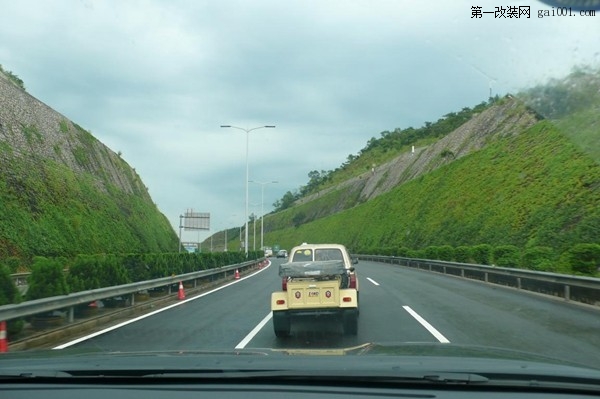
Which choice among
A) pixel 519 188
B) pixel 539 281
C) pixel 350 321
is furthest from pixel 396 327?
pixel 519 188

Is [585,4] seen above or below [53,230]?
above

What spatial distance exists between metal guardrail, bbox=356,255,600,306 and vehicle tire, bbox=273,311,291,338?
8401 millimetres

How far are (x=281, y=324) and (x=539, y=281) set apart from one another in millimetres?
12089

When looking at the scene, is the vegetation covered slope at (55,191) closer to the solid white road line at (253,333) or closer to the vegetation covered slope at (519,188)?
the solid white road line at (253,333)

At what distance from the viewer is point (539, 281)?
66.3ft

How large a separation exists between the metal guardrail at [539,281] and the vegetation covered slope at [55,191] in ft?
79.0

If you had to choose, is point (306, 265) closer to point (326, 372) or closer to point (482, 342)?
point (482, 342)

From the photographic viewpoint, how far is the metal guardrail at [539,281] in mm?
16344

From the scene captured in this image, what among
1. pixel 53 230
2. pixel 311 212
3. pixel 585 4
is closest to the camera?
pixel 585 4

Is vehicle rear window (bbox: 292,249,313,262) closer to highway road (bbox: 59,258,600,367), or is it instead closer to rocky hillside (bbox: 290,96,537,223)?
highway road (bbox: 59,258,600,367)

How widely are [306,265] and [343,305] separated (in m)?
1.06

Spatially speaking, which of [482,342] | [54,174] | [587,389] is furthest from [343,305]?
[54,174]

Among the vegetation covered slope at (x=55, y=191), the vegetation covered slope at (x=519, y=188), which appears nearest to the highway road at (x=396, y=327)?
the vegetation covered slope at (x=519, y=188)

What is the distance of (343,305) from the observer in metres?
11.4
